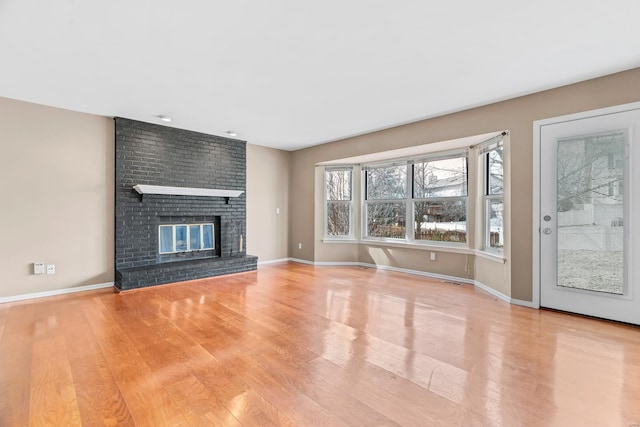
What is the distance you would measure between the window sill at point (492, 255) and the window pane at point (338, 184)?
2.62 metres

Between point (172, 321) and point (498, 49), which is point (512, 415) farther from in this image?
point (172, 321)

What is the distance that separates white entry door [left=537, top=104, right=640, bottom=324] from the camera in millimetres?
2877

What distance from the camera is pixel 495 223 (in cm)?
416

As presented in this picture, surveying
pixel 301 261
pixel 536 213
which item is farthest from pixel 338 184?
pixel 536 213

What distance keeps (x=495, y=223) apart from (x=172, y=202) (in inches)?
198

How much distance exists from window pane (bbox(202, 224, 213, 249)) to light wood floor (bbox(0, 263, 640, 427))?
1.78 meters

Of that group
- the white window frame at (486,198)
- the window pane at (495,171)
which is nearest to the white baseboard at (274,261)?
the white window frame at (486,198)

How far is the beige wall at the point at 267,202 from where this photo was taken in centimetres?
600

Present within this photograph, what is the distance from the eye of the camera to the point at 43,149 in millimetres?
3820

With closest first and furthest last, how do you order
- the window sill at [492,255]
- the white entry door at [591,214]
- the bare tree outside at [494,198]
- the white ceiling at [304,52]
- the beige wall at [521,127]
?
the white ceiling at [304,52] < the white entry door at [591,214] < the beige wall at [521,127] < the window sill at [492,255] < the bare tree outside at [494,198]

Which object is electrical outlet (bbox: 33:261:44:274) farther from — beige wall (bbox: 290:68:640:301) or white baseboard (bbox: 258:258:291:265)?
beige wall (bbox: 290:68:640:301)

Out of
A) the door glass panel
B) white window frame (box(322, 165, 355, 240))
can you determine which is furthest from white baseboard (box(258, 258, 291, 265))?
the door glass panel

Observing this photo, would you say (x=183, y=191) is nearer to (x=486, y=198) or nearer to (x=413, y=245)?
(x=413, y=245)

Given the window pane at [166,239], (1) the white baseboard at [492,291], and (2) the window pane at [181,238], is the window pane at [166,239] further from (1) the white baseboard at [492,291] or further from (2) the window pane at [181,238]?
(1) the white baseboard at [492,291]
